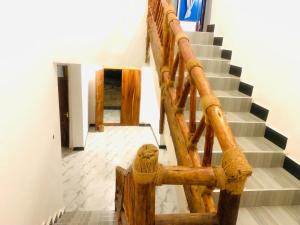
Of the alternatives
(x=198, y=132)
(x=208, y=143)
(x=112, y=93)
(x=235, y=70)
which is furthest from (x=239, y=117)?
(x=112, y=93)

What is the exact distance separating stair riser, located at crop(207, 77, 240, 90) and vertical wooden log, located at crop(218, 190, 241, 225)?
2466 millimetres

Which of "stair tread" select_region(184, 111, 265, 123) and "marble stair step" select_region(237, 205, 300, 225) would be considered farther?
"stair tread" select_region(184, 111, 265, 123)

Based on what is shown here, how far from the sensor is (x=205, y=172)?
0.88 metres

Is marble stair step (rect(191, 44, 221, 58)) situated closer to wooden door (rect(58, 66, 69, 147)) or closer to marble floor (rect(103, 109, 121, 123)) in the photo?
wooden door (rect(58, 66, 69, 147))

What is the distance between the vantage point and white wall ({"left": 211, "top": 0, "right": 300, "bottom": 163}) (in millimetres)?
2398

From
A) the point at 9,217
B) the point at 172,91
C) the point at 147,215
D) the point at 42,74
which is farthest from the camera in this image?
the point at 42,74

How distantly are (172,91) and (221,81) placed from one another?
1230 mm

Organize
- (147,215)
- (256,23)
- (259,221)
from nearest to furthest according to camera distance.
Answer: (147,215)
(259,221)
(256,23)

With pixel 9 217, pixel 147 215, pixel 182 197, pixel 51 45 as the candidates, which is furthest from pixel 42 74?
pixel 147 215

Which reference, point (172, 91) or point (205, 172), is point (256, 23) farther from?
point (205, 172)

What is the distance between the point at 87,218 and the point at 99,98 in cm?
443

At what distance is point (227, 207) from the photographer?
91cm

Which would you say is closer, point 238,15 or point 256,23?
point 256,23

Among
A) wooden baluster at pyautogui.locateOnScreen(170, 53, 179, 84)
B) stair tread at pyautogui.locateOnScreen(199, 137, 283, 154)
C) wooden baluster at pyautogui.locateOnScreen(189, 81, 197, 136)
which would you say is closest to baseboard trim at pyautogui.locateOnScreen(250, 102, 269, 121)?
stair tread at pyautogui.locateOnScreen(199, 137, 283, 154)
